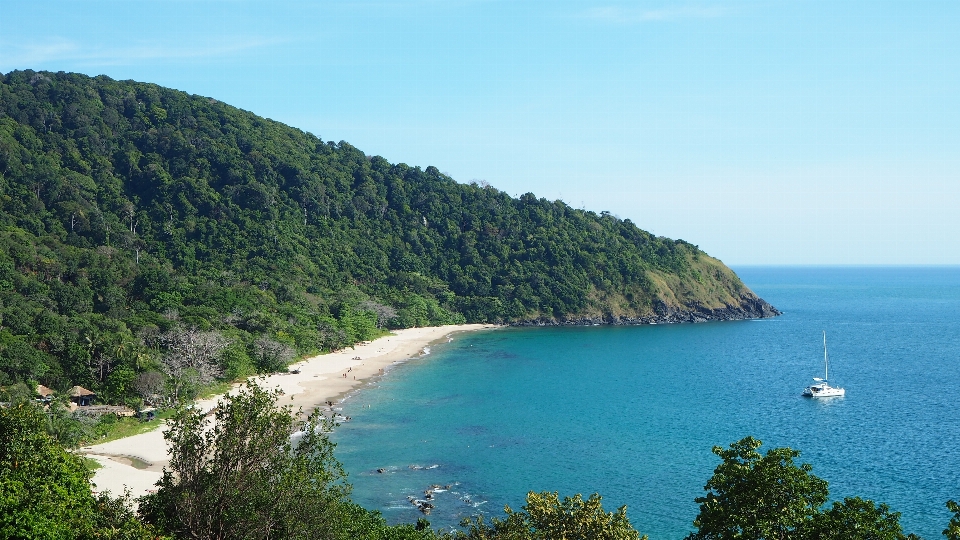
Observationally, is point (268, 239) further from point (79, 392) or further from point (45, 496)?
point (45, 496)

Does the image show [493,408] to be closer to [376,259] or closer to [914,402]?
[914,402]

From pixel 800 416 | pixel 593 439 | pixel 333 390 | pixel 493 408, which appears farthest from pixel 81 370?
pixel 800 416

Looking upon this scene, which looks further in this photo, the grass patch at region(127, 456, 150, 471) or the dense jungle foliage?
the grass patch at region(127, 456, 150, 471)

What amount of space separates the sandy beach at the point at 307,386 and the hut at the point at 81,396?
7.05 meters

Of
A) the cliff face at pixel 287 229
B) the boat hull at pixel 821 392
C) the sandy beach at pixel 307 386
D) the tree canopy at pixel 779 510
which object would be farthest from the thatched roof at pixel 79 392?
the boat hull at pixel 821 392

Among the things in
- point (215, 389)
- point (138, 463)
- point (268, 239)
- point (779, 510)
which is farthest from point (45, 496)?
point (268, 239)

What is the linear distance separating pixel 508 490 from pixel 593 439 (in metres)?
12.9

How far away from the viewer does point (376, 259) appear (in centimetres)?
12488

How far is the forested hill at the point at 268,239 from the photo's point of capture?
83000 mm

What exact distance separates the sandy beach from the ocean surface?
2948 millimetres

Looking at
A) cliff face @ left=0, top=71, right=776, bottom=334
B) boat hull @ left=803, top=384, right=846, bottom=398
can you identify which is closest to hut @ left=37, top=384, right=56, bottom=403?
cliff face @ left=0, top=71, right=776, bottom=334

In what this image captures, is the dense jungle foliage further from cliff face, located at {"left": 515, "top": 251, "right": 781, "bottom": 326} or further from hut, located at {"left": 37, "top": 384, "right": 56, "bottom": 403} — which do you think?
cliff face, located at {"left": 515, "top": 251, "right": 781, "bottom": 326}

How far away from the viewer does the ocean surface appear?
4216 centimetres

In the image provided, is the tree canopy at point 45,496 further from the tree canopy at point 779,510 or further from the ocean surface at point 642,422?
the ocean surface at point 642,422
